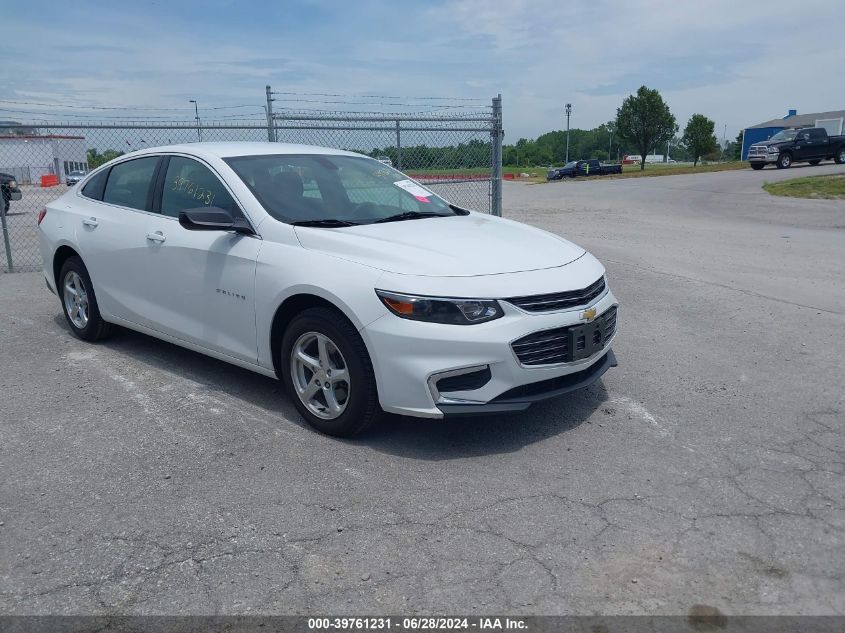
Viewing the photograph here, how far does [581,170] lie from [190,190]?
46.9 meters

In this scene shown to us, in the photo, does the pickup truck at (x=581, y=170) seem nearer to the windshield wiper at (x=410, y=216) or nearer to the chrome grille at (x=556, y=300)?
the windshield wiper at (x=410, y=216)

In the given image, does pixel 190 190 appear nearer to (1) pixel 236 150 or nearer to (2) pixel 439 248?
(1) pixel 236 150

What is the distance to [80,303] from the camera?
6316mm

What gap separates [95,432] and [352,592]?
234cm

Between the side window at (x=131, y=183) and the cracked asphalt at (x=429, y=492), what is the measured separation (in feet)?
4.00

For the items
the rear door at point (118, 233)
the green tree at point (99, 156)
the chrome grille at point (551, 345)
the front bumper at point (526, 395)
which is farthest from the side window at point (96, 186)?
the chrome grille at point (551, 345)

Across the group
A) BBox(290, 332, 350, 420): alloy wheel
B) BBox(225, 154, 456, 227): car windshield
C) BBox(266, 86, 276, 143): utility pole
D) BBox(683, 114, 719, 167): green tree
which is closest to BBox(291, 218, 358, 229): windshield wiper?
BBox(225, 154, 456, 227): car windshield

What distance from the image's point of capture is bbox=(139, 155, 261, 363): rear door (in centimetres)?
473

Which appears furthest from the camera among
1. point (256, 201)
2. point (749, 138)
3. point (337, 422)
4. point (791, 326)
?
point (749, 138)

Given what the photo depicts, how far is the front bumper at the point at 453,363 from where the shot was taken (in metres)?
3.93

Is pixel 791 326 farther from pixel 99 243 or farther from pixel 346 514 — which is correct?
pixel 99 243

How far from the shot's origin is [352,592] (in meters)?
2.94

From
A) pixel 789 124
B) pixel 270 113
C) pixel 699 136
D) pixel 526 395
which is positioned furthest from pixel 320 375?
pixel 789 124

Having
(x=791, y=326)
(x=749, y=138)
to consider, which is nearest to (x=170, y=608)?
(x=791, y=326)
